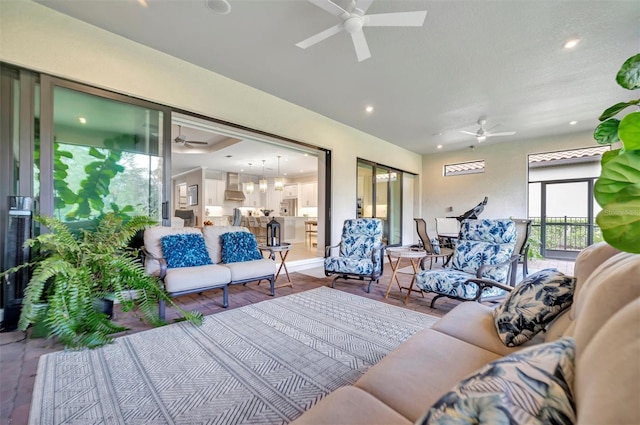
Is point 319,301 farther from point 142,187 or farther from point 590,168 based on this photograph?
point 590,168

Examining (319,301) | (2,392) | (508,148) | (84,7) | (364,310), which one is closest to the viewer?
(2,392)

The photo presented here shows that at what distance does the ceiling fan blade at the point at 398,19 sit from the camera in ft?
6.84

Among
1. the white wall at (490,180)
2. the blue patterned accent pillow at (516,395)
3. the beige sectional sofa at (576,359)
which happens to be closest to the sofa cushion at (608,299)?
the beige sectional sofa at (576,359)

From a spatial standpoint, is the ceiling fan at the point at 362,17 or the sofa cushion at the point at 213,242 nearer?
the ceiling fan at the point at 362,17

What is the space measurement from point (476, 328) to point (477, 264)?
1743mm

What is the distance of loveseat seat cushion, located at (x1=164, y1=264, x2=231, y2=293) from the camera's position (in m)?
2.63

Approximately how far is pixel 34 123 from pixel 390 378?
3793 mm

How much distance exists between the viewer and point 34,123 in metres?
Answer: 2.54

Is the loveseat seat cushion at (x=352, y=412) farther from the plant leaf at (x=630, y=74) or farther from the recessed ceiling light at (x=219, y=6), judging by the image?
the recessed ceiling light at (x=219, y=6)

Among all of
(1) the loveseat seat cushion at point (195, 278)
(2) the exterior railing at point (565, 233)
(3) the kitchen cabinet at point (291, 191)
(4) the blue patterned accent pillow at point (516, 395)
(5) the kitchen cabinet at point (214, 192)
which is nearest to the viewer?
(4) the blue patterned accent pillow at point (516, 395)

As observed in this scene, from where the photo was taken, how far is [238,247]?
3488 millimetres

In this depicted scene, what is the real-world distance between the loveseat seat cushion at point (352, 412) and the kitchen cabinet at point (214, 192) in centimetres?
917

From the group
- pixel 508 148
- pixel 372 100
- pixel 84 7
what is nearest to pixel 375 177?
pixel 372 100

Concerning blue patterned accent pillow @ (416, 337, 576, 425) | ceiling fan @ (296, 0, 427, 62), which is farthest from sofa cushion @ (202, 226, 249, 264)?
blue patterned accent pillow @ (416, 337, 576, 425)
